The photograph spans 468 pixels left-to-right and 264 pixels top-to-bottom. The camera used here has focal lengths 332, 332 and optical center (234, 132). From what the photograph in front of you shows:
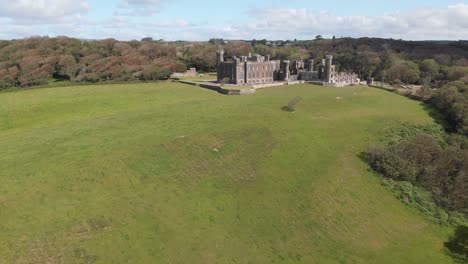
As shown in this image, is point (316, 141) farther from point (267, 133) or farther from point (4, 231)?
point (4, 231)

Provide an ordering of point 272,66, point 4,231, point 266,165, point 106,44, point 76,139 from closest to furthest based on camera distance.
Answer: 1. point 4,231
2. point 266,165
3. point 76,139
4. point 272,66
5. point 106,44

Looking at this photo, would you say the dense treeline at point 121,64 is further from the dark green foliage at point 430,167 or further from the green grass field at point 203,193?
the dark green foliage at point 430,167

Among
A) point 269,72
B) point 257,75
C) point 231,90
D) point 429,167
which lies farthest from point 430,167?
point 269,72

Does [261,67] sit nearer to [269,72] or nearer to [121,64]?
[269,72]

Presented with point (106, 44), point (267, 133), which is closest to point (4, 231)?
point (267, 133)

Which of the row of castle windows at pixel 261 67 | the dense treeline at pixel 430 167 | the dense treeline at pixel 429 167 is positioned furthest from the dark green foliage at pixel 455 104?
the row of castle windows at pixel 261 67
